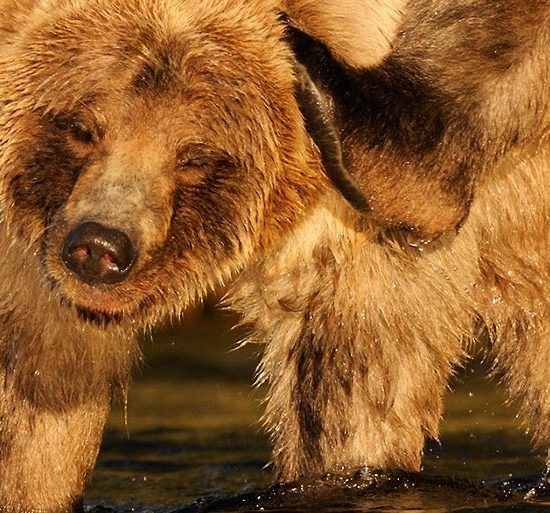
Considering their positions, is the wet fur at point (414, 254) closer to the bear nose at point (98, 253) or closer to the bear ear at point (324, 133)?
the bear ear at point (324, 133)

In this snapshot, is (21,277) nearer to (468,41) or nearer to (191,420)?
(468,41)

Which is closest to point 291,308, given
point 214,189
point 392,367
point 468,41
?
point 392,367

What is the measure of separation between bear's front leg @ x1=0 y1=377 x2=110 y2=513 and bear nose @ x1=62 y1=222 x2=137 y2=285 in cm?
98

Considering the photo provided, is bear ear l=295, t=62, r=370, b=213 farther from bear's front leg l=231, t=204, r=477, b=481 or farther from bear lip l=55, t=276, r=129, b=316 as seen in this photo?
bear lip l=55, t=276, r=129, b=316

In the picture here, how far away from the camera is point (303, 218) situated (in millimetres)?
6219

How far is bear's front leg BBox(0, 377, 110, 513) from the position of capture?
6625mm

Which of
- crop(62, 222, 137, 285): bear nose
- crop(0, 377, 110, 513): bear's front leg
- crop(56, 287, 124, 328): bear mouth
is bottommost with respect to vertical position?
crop(0, 377, 110, 513): bear's front leg

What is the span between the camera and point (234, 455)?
29.0ft

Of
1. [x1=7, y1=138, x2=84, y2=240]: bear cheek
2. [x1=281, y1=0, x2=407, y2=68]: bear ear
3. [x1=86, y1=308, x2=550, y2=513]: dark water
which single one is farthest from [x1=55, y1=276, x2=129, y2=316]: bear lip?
[x1=86, y1=308, x2=550, y2=513]: dark water

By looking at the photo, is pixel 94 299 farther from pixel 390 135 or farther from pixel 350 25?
pixel 350 25

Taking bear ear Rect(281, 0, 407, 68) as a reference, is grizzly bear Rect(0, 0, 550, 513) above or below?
below

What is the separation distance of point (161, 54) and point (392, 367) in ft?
4.95

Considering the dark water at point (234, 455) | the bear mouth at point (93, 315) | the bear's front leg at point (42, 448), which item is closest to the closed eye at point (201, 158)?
the bear mouth at point (93, 315)

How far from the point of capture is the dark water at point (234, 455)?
6785 mm
